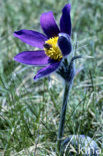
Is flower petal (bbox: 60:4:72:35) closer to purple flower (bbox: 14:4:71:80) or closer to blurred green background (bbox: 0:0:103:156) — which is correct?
purple flower (bbox: 14:4:71:80)

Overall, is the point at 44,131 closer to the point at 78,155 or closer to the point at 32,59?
the point at 78,155

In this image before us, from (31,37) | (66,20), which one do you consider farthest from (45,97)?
(66,20)

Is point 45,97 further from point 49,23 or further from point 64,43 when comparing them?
point 64,43

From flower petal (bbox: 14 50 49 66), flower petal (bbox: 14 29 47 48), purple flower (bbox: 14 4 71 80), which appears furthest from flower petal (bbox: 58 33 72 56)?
flower petal (bbox: 14 29 47 48)

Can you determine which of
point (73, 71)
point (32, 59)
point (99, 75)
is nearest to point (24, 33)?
point (32, 59)

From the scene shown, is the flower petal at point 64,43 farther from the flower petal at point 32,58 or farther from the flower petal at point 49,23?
the flower petal at point 49,23

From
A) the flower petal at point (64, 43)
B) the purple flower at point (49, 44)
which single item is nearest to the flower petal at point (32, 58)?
the purple flower at point (49, 44)
